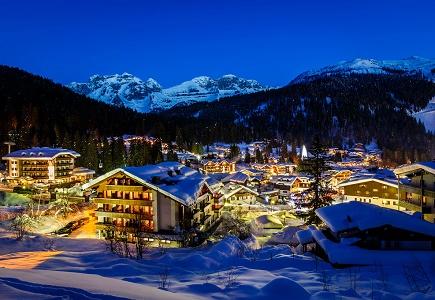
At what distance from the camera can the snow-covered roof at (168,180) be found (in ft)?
111

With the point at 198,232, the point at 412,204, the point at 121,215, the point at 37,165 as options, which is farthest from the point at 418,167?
the point at 37,165

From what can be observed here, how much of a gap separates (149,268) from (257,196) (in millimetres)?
58521

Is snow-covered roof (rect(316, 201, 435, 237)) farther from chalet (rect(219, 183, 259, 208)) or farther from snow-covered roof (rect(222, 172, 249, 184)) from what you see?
snow-covered roof (rect(222, 172, 249, 184))

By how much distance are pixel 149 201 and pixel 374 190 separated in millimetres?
42082

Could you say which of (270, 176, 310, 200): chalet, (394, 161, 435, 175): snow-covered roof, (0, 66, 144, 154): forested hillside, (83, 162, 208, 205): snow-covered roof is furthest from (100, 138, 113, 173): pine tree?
(394, 161, 435, 175): snow-covered roof

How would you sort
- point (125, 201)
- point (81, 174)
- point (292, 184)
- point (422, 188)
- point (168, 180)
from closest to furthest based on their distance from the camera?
1. point (422, 188)
2. point (125, 201)
3. point (168, 180)
4. point (81, 174)
5. point (292, 184)

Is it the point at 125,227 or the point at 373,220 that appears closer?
the point at 373,220

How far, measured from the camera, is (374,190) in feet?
207

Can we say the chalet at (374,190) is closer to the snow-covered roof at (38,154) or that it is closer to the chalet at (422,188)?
the chalet at (422,188)

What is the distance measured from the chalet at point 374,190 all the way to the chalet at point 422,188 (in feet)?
95.6

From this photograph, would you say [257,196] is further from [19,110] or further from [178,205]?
[19,110]

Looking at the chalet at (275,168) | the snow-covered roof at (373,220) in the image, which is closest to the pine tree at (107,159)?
the chalet at (275,168)

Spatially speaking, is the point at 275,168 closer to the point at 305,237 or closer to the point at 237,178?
the point at 237,178

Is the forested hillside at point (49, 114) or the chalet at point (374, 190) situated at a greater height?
the forested hillside at point (49, 114)
